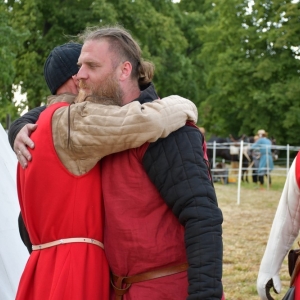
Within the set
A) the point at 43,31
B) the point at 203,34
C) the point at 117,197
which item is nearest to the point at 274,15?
the point at 203,34

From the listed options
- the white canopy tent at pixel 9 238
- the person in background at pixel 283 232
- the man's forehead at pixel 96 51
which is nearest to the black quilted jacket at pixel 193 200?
the man's forehead at pixel 96 51

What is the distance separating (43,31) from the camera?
26203 millimetres

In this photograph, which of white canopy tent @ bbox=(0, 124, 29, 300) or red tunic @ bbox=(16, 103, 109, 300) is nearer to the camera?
red tunic @ bbox=(16, 103, 109, 300)

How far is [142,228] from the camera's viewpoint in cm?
224

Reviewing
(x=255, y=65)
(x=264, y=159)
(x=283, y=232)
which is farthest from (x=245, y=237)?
(x=255, y=65)

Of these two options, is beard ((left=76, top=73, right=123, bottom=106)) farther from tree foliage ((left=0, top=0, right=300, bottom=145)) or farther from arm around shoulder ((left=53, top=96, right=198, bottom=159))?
tree foliage ((left=0, top=0, right=300, bottom=145))

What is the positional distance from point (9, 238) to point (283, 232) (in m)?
2.01

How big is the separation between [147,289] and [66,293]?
0.91 feet

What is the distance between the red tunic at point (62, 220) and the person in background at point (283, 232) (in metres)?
0.81

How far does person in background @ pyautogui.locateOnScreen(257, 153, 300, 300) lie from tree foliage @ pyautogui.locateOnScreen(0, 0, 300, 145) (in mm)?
22323

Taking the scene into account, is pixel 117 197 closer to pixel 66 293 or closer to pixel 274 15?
pixel 66 293

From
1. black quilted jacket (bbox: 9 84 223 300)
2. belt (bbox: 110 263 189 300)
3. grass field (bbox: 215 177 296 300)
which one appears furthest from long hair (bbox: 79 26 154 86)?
grass field (bbox: 215 177 296 300)

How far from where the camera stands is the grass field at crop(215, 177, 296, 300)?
652 centimetres

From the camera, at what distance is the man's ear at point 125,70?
92.2 inches
